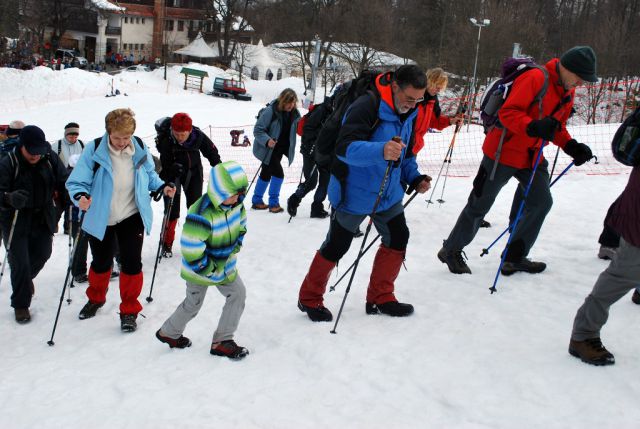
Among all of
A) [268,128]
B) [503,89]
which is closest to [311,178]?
[268,128]

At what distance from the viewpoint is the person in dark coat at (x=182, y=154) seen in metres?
6.26

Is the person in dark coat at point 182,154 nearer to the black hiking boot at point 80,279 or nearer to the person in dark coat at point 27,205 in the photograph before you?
the black hiking boot at point 80,279

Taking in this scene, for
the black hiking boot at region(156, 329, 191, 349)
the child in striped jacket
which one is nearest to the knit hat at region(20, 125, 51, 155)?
the child in striped jacket

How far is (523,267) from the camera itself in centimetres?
555

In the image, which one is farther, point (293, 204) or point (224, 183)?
point (293, 204)

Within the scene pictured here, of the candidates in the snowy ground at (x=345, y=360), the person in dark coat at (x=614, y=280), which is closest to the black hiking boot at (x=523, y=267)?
the snowy ground at (x=345, y=360)

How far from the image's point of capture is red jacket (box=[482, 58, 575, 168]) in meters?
4.61

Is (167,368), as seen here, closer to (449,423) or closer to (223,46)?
(449,423)

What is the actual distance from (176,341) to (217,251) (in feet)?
3.03

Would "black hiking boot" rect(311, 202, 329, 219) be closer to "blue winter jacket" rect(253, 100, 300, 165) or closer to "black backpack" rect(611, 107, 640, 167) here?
"blue winter jacket" rect(253, 100, 300, 165)

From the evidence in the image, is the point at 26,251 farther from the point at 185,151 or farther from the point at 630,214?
the point at 630,214

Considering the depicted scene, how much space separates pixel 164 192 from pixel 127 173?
1.14 ft

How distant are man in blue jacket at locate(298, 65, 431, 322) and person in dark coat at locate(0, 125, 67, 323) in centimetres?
242

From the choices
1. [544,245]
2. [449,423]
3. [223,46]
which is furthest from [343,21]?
[449,423]
